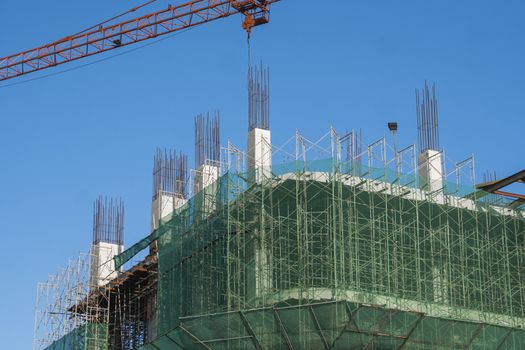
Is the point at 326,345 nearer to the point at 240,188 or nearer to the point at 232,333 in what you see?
the point at 232,333

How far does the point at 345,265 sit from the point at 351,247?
2.64ft

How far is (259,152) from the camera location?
54250mm

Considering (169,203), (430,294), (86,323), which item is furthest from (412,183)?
(86,323)

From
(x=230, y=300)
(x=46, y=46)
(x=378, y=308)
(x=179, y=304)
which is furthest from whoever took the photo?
(x=46, y=46)

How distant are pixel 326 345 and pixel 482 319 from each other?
841 cm

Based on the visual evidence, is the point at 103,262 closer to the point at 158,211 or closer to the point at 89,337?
the point at 89,337

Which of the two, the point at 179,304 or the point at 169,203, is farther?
the point at 169,203

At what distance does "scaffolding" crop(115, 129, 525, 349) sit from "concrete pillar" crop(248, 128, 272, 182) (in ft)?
0.95

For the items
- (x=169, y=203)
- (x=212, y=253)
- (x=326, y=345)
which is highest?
(x=169, y=203)

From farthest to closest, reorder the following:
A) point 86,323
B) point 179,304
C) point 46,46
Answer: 1. point 46,46
2. point 86,323
3. point 179,304

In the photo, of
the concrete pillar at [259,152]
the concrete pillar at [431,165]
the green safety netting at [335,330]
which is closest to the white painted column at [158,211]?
the concrete pillar at [259,152]

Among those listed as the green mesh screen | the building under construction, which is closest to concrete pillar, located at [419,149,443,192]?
the building under construction

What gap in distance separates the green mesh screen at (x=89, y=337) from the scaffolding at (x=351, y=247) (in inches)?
478

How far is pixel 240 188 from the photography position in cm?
5272
